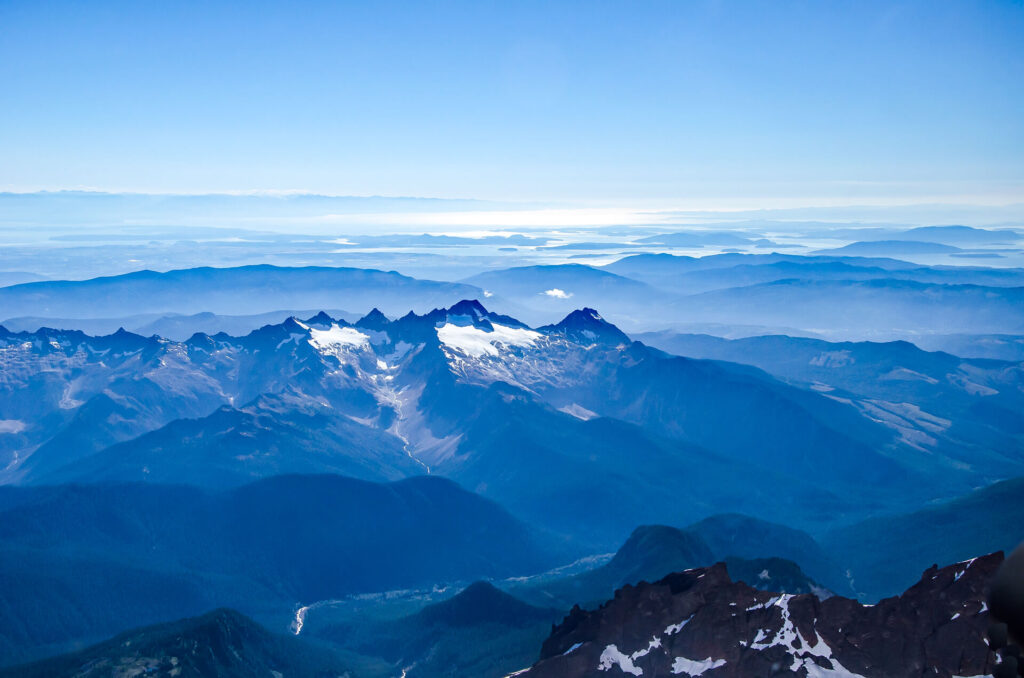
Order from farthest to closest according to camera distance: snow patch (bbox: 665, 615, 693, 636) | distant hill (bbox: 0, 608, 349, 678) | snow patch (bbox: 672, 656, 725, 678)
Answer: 1. distant hill (bbox: 0, 608, 349, 678)
2. snow patch (bbox: 665, 615, 693, 636)
3. snow patch (bbox: 672, 656, 725, 678)

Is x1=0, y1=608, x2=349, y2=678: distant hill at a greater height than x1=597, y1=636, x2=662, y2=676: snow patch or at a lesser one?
lesser

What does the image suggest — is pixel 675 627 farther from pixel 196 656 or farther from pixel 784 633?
pixel 196 656

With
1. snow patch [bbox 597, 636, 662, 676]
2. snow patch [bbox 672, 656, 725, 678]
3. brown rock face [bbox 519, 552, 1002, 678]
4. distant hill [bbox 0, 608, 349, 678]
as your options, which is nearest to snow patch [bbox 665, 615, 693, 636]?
brown rock face [bbox 519, 552, 1002, 678]

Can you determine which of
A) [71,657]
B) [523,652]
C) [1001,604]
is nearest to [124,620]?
[71,657]

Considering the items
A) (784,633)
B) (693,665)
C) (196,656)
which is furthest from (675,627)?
(196,656)

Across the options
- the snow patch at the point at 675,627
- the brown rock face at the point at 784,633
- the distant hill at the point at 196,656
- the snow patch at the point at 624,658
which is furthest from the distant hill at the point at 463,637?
the snow patch at the point at 675,627

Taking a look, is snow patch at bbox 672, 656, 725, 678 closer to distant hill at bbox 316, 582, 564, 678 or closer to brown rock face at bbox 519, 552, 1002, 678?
brown rock face at bbox 519, 552, 1002, 678

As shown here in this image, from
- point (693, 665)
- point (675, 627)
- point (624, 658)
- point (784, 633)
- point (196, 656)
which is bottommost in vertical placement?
point (196, 656)

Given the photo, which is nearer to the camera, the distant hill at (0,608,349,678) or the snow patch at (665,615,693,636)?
the snow patch at (665,615,693,636)

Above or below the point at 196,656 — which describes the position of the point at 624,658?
above
